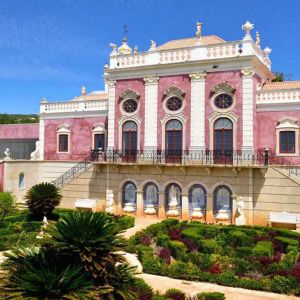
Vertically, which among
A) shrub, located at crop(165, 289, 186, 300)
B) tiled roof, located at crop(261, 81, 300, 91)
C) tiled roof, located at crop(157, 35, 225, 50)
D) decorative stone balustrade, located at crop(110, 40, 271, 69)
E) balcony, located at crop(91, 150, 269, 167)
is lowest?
shrub, located at crop(165, 289, 186, 300)

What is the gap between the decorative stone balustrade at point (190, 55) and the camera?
2623 cm

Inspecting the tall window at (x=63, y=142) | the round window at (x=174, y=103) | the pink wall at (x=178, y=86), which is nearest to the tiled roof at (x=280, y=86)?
the pink wall at (x=178, y=86)

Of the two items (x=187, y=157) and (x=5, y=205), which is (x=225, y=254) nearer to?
(x=187, y=157)

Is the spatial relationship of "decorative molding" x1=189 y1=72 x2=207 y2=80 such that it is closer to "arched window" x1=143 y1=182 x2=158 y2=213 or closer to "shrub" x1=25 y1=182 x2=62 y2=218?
"arched window" x1=143 y1=182 x2=158 y2=213

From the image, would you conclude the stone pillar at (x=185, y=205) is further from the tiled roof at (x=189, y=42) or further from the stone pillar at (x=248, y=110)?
the tiled roof at (x=189, y=42)

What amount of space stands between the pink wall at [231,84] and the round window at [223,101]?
46 centimetres

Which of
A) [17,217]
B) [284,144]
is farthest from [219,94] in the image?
[17,217]

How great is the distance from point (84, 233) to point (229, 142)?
57.3 feet

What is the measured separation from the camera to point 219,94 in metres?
27.1

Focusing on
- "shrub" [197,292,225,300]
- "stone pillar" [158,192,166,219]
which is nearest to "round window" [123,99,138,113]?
"stone pillar" [158,192,166,219]

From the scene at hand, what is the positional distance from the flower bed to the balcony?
14.4 ft

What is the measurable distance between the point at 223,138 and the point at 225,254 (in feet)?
32.2

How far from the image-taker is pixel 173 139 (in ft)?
93.4

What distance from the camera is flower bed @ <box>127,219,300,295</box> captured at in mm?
16000
